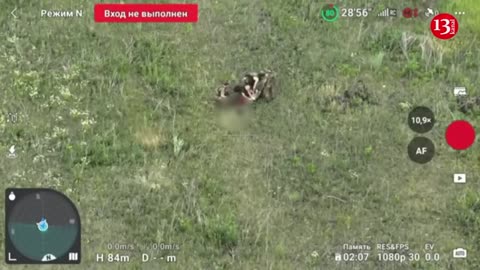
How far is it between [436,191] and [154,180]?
6.65 feet

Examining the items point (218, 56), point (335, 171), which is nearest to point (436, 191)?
point (335, 171)

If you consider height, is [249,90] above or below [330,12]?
below

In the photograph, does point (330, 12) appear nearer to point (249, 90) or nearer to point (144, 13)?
point (249, 90)

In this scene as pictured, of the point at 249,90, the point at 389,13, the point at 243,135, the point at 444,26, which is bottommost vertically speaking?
the point at 243,135

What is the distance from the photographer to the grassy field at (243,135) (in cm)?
671

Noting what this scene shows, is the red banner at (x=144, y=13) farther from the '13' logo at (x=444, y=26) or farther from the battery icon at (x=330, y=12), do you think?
the '13' logo at (x=444, y=26)

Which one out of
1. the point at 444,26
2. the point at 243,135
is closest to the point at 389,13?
the point at 444,26

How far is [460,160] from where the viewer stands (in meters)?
6.75

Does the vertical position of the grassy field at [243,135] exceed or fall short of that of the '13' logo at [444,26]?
it falls short

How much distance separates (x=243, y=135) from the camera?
6805 mm

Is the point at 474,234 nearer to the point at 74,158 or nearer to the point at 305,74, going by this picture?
the point at 305,74

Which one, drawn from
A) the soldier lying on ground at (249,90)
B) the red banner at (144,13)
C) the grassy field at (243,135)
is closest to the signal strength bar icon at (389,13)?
the grassy field at (243,135)

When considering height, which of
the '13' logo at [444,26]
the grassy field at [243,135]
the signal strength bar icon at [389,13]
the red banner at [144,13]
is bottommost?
the grassy field at [243,135]

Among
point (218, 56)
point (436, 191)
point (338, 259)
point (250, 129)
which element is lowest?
point (338, 259)
